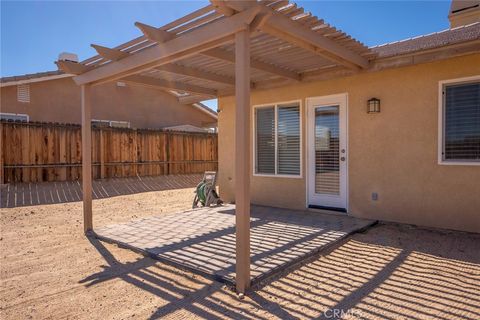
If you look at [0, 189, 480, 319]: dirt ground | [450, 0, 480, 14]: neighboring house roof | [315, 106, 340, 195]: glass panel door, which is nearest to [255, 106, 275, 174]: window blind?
[315, 106, 340, 195]: glass panel door

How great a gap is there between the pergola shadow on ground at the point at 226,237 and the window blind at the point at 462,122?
72.7 inches

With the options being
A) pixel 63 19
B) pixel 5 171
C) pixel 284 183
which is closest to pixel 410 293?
pixel 284 183

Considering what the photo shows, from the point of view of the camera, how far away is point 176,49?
3953mm

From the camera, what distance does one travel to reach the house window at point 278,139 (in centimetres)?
693

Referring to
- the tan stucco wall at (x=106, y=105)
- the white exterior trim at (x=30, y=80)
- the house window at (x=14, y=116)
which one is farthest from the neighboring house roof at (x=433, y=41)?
the house window at (x=14, y=116)

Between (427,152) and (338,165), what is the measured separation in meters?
1.58

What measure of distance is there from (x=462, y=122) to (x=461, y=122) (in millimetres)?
14

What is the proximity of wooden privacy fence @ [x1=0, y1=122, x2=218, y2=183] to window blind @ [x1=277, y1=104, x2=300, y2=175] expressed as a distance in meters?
6.60

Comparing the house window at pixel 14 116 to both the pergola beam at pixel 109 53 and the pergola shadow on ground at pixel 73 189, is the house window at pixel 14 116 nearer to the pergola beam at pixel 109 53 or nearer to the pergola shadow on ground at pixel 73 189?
the pergola shadow on ground at pixel 73 189

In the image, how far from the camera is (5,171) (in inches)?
343

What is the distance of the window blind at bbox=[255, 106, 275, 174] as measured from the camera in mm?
7360

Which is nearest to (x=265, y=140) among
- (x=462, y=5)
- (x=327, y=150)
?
(x=327, y=150)

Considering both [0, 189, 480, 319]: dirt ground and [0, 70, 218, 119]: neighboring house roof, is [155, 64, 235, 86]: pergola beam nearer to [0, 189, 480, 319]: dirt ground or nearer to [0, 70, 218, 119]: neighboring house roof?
[0, 189, 480, 319]: dirt ground

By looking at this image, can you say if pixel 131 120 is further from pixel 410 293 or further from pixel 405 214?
pixel 410 293
